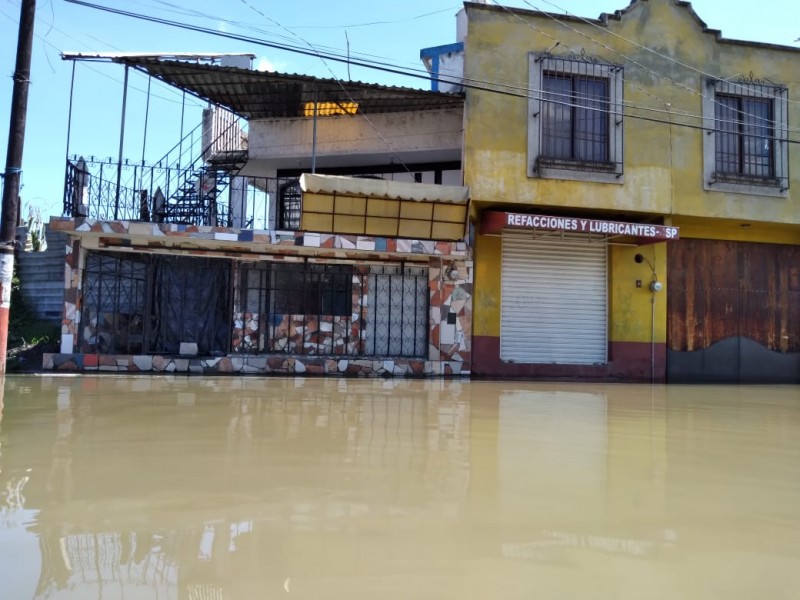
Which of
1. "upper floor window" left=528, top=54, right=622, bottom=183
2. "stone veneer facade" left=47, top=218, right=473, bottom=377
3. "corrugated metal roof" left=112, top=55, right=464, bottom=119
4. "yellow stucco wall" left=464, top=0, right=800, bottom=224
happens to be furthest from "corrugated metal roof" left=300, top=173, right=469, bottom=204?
"upper floor window" left=528, top=54, right=622, bottom=183

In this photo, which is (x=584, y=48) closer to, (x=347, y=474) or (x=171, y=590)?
(x=347, y=474)

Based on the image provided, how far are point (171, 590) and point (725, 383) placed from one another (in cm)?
1434

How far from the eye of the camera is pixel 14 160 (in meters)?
10.0

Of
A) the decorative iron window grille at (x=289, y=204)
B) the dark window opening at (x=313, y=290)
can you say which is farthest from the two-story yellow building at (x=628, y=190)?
the decorative iron window grille at (x=289, y=204)

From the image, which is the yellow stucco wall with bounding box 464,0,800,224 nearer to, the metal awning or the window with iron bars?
the metal awning

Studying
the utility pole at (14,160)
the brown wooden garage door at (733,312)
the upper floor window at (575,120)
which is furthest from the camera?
the brown wooden garage door at (733,312)

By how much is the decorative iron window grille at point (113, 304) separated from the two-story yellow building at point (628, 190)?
6.94 metres

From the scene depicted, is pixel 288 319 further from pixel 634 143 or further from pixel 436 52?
pixel 634 143

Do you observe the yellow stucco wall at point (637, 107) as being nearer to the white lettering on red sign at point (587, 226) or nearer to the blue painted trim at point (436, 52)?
the white lettering on red sign at point (587, 226)

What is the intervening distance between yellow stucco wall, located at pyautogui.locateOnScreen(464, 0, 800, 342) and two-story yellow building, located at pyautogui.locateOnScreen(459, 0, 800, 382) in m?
0.03

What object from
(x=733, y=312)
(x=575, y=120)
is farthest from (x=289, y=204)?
(x=733, y=312)

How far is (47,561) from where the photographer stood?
279cm

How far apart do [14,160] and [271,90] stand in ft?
16.6

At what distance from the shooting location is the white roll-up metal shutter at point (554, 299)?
13969mm
